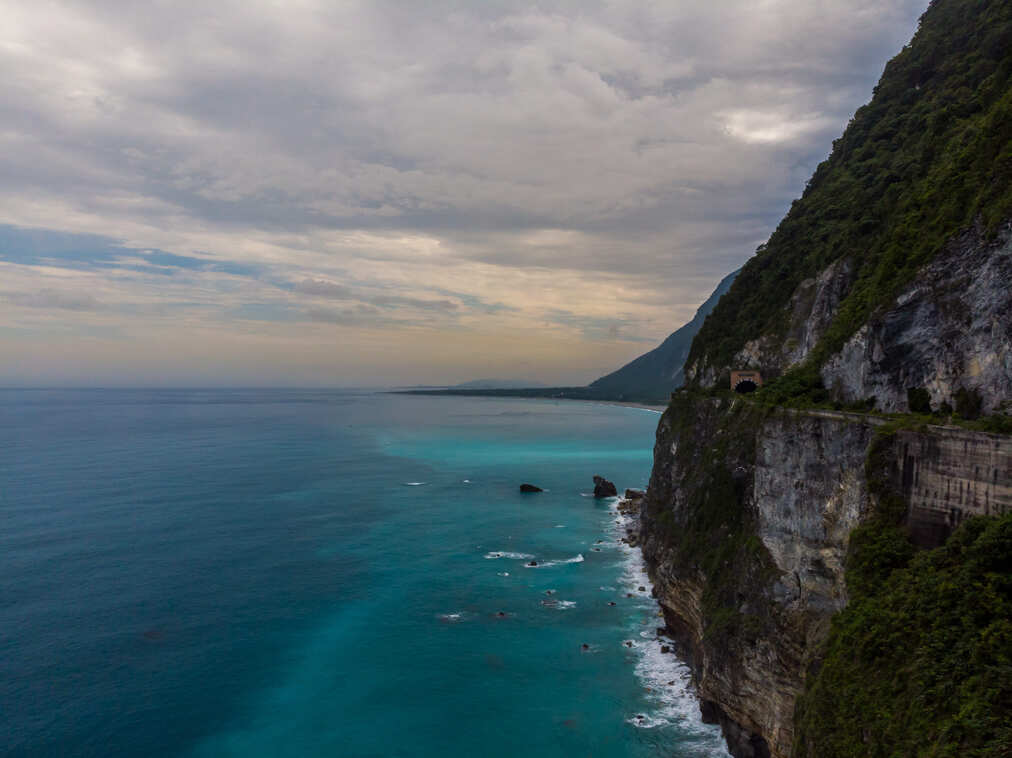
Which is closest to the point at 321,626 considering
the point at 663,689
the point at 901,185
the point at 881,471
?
the point at 663,689

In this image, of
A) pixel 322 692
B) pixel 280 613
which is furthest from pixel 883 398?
pixel 280 613

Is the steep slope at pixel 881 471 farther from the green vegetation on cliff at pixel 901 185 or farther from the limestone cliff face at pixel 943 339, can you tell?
the green vegetation on cliff at pixel 901 185

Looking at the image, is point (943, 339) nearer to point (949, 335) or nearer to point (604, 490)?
point (949, 335)

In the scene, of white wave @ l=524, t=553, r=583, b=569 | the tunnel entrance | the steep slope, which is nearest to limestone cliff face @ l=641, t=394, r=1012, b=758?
the steep slope

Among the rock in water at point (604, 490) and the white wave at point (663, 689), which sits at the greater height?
the rock in water at point (604, 490)

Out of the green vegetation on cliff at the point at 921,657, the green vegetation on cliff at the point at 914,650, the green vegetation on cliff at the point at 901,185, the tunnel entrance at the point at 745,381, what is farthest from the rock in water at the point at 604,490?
the green vegetation on cliff at the point at 921,657

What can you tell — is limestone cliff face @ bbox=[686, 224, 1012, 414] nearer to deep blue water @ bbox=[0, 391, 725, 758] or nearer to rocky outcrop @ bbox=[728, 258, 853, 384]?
rocky outcrop @ bbox=[728, 258, 853, 384]

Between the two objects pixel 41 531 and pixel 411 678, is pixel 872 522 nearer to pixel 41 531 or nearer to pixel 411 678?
pixel 411 678
